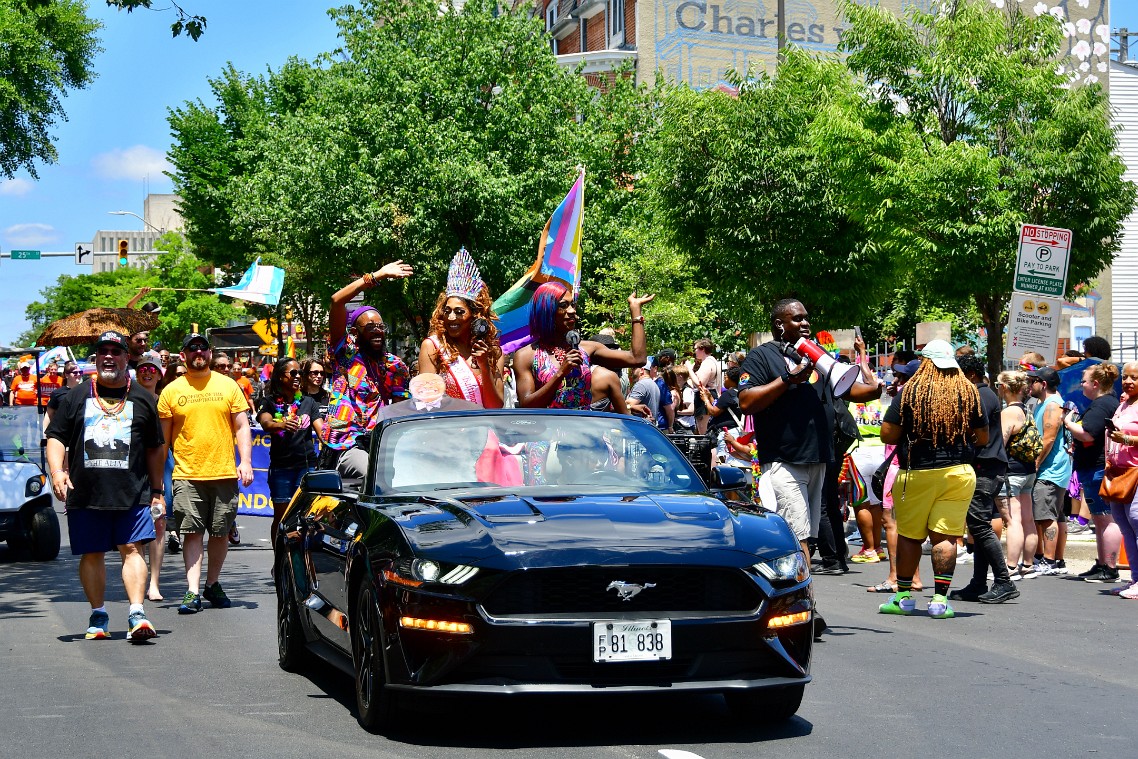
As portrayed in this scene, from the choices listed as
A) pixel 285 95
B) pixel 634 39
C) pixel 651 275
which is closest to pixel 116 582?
pixel 651 275

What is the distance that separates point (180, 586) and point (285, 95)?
41663mm

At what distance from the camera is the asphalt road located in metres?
6.14

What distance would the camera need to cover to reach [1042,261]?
15750mm

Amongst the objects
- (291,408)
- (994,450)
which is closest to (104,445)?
(291,408)

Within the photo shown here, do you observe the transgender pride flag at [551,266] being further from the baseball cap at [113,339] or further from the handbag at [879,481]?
the baseball cap at [113,339]

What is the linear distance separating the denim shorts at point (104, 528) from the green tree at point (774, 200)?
1006 inches

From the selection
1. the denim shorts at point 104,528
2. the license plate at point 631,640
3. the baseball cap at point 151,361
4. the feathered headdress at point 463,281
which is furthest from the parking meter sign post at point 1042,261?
the license plate at point 631,640

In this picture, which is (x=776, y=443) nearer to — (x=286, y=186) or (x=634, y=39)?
(x=286, y=186)

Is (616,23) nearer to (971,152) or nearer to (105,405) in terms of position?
(971,152)

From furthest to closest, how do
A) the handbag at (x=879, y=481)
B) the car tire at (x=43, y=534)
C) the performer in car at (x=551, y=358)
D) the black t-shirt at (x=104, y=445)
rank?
the car tire at (x=43, y=534), the handbag at (x=879, y=481), the performer in car at (x=551, y=358), the black t-shirt at (x=104, y=445)

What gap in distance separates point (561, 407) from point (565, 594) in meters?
4.33

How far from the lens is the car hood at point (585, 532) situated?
585cm

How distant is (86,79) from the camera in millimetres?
37438

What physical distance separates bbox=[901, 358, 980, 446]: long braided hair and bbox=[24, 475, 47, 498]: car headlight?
9.00m
